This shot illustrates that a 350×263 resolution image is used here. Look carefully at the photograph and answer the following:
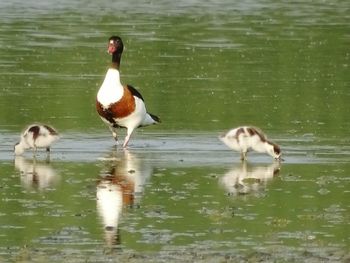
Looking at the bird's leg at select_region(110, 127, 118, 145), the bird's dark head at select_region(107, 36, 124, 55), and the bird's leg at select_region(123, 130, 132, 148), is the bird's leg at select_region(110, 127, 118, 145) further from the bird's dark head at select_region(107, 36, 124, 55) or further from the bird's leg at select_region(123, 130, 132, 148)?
the bird's dark head at select_region(107, 36, 124, 55)

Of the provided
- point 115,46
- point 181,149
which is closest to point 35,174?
point 181,149

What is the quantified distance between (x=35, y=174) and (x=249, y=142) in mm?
2508

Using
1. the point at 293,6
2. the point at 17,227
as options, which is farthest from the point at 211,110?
the point at 293,6

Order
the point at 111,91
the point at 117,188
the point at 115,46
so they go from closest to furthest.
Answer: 1. the point at 117,188
2. the point at 111,91
3. the point at 115,46

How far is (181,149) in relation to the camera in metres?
17.8

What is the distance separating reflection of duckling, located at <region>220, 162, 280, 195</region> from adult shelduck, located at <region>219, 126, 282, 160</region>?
17 centimetres

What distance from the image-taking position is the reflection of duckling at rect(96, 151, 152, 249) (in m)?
12.8

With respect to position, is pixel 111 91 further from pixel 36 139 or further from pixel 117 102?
pixel 36 139

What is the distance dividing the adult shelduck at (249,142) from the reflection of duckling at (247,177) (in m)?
0.17

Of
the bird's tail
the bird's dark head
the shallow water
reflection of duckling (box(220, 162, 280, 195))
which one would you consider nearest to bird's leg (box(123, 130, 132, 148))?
the shallow water

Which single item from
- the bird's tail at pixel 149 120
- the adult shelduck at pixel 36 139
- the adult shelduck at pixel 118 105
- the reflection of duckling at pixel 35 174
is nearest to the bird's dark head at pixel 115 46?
the adult shelduck at pixel 118 105

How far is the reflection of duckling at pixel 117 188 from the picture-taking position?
12.8 metres

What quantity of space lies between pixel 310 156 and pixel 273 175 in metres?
1.46

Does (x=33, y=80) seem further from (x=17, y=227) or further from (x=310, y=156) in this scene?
(x=17, y=227)
